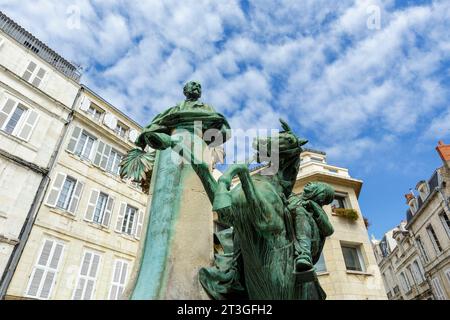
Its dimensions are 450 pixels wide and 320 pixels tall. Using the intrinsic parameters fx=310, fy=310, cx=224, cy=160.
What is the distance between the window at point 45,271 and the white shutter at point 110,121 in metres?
7.95

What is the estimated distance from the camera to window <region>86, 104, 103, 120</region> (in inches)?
748

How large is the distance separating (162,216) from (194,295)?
30.0 inches

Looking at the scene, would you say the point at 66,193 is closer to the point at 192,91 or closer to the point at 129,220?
the point at 129,220

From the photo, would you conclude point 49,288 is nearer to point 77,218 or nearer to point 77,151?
point 77,218

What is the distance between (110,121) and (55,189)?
6172 mm

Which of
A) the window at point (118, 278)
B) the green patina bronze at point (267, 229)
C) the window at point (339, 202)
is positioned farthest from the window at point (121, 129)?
the green patina bronze at point (267, 229)

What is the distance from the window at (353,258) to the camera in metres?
17.1

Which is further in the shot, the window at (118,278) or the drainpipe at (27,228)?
the window at (118,278)

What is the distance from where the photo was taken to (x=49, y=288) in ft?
43.3

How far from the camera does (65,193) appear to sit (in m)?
15.8

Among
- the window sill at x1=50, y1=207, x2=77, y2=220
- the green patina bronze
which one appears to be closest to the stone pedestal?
the green patina bronze

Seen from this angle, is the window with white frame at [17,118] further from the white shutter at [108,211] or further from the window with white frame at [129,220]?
the window with white frame at [129,220]

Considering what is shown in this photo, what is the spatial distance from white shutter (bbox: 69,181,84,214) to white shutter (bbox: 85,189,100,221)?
63 cm
